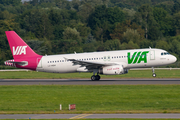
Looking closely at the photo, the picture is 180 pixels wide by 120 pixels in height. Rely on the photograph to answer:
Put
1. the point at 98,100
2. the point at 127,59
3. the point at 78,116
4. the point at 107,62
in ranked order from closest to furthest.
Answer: the point at 78,116 → the point at 98,100 → the point at 127,59 → the point at 107,62

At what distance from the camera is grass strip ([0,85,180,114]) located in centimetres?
2444

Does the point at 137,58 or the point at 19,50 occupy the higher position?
the point at 19,50

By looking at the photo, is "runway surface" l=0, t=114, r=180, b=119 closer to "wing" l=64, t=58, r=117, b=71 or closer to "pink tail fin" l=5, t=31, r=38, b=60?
"wing" l=64, t=58, r=117, b=71

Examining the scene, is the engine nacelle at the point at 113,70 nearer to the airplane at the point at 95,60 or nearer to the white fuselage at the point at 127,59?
the airplane at the point at 95,60

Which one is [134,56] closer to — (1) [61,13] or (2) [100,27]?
(2) [100,27]

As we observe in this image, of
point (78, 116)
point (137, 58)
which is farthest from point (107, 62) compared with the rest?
point (78, 116)

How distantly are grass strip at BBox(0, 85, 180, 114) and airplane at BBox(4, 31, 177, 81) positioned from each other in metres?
10.3

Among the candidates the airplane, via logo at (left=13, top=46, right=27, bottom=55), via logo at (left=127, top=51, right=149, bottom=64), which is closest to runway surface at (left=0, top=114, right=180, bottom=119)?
the airplane

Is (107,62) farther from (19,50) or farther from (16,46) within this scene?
(16,46)

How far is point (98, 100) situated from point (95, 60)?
19.1 m

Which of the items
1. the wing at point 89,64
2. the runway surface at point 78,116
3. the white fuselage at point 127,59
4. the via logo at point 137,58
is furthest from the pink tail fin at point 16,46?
the runway surface at point 78,116

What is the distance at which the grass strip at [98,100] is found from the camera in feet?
80.2

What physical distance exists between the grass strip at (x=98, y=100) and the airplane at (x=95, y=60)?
1027 centimetres

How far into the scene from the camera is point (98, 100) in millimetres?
28672
